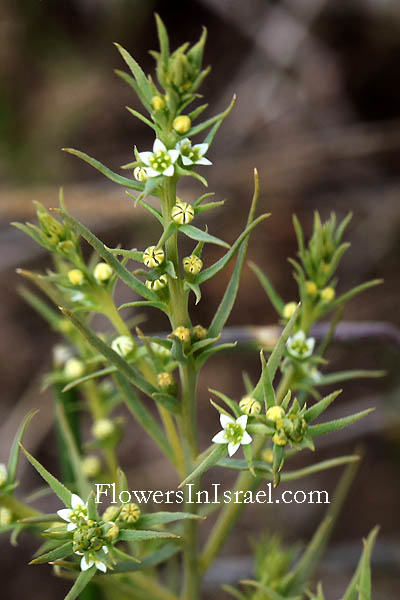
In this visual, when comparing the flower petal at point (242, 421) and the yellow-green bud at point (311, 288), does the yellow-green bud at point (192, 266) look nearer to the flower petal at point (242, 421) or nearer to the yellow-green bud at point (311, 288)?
the flower petal at point (242, 421)

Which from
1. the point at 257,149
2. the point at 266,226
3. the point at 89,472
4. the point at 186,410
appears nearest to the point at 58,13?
the point at 257,149

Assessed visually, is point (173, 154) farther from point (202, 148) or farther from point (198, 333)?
point (198, 333)

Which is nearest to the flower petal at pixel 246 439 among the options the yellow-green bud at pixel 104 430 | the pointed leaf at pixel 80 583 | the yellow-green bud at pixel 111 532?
the yellow-green bud at pixel 111 532

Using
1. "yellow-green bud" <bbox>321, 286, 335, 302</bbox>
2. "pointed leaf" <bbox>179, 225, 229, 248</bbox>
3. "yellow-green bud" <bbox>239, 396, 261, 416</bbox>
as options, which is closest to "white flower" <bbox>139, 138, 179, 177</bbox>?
"pointed leaf" <bbox>179, 225, 229, 248</bbox>

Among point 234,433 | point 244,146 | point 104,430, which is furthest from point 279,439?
point 244,146

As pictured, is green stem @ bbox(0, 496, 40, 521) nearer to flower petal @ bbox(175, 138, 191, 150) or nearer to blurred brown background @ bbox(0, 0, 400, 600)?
flower petal @ bbox(175, 138, 191, 150)

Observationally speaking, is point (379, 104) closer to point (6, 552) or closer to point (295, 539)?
point (295, 539)
